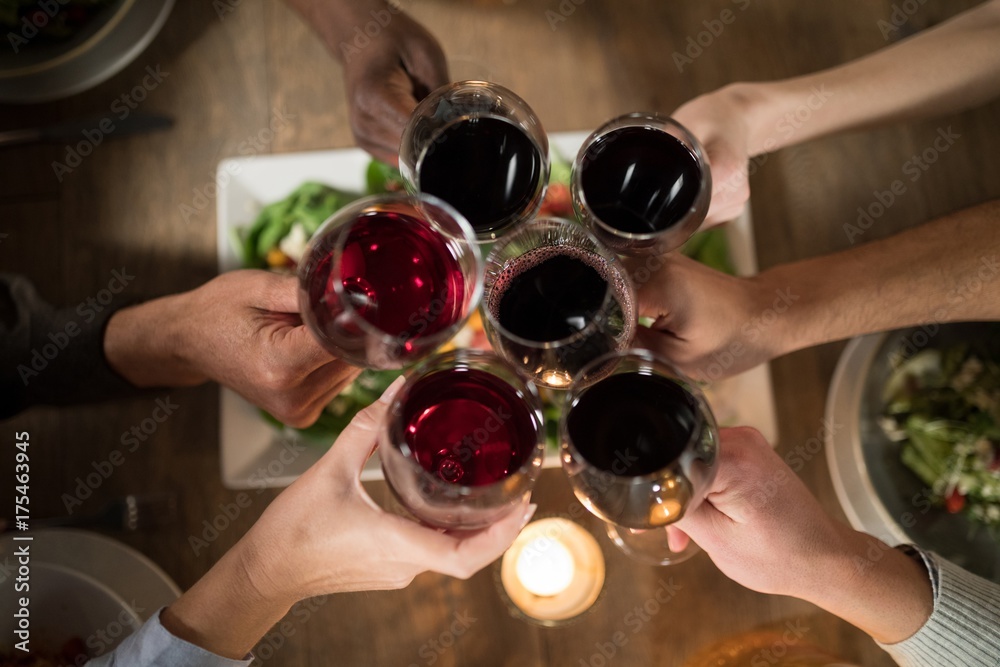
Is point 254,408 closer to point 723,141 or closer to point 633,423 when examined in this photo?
point 633,423

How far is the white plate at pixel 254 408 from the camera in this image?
120cm

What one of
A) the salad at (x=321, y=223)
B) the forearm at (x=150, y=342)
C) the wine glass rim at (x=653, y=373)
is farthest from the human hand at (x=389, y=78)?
the wine glass rim at (x=653, y=373)

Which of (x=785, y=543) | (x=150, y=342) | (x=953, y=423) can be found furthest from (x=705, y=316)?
(x=150, y=342)

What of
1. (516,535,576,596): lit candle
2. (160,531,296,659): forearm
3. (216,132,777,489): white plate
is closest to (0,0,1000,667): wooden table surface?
(216,132,777,489): white plate

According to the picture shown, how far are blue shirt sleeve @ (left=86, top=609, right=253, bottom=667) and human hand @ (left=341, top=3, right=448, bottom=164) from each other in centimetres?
72

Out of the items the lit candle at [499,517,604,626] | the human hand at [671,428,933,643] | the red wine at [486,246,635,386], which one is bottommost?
the lit candle at [499,517,604,626]

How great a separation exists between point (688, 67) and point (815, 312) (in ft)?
1.90

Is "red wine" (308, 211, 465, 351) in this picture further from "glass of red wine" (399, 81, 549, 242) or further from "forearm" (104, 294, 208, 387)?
"forearm" (104, 294, 208, 387)

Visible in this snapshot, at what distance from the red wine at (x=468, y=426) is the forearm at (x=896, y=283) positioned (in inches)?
17.3

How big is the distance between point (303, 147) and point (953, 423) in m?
1.20

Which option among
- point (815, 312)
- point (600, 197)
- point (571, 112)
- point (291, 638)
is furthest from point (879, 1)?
point (291, 638)

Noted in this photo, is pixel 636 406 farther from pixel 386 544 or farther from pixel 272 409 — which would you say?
pixel 272 409

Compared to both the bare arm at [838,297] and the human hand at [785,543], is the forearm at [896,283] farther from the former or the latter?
the human hand at [785,543]

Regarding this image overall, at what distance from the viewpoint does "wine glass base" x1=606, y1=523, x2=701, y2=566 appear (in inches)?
46.3
